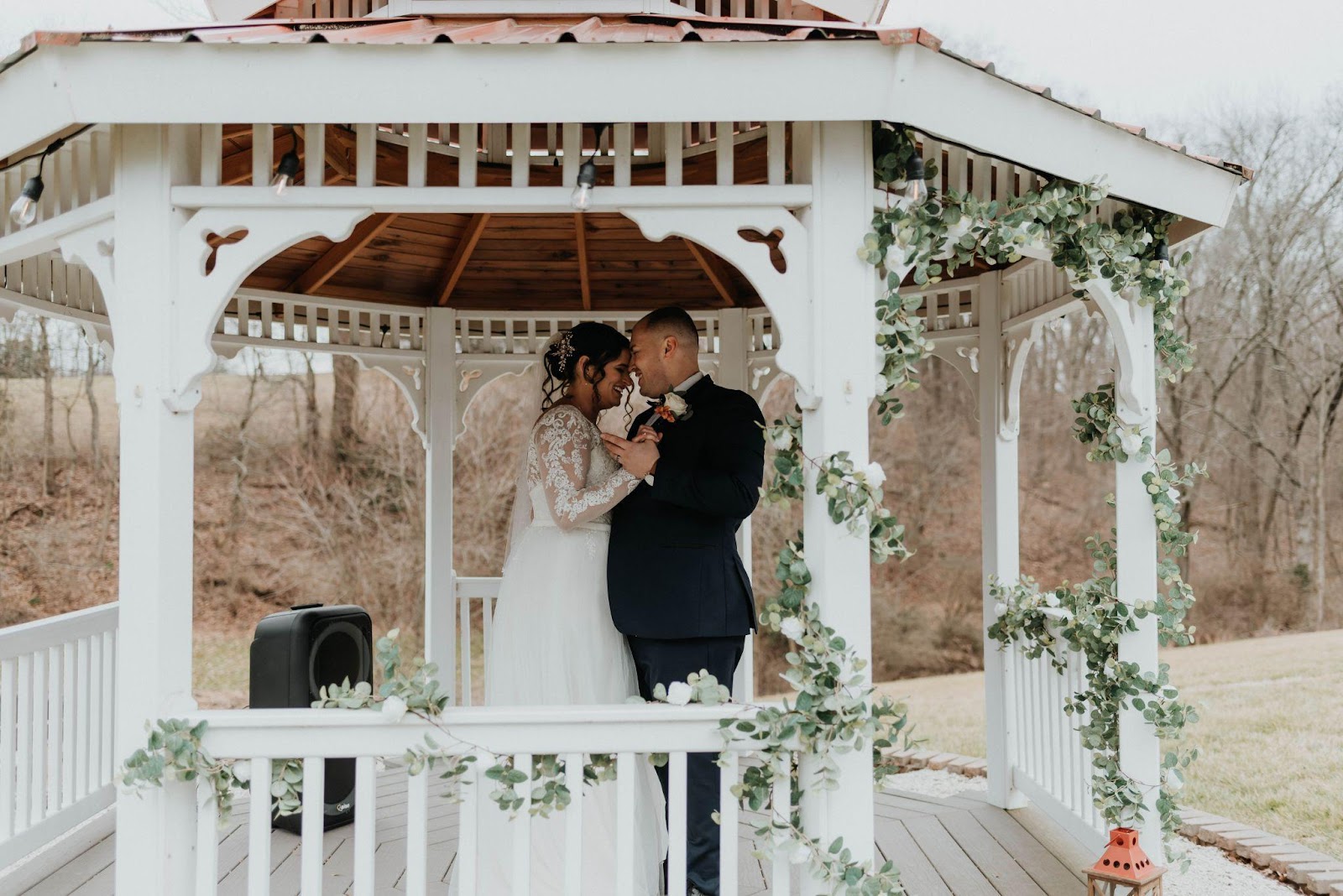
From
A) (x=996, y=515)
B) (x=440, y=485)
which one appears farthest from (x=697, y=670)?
(x=440, y=485)

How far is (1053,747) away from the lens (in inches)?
178

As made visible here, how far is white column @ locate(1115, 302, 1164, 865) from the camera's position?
3670mm

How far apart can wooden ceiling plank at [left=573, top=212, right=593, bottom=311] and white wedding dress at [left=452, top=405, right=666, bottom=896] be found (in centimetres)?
148

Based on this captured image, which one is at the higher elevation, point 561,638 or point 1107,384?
point 1107,384

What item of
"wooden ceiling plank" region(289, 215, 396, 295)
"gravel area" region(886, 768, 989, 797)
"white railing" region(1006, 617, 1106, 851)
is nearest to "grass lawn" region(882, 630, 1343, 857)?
"gravel area" region(886, 768, 989, 797)

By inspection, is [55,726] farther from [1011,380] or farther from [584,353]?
[1011,380]

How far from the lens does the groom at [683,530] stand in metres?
3.38

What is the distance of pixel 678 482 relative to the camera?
3299 mm

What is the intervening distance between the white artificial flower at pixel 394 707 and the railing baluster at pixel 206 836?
1.67ft

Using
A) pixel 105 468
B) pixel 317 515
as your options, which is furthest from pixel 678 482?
pixel 105 468

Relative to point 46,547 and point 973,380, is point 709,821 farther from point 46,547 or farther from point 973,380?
point 46,547

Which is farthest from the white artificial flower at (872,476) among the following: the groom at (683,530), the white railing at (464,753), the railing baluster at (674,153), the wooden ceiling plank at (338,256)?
the wooden ceiling plank at (338,256)

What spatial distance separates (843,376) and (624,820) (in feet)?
4.27

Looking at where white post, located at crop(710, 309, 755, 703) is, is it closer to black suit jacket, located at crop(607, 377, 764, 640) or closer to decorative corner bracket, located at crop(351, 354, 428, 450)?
decorative corner bracket, located at crop(351, 354, 428, 450)
